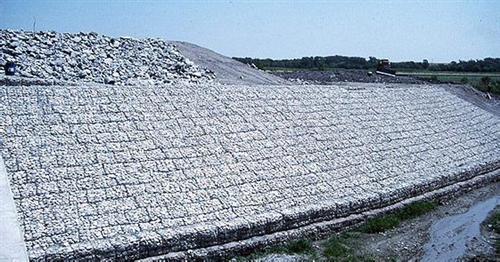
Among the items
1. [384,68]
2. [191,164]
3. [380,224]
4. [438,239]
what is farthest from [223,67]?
[384,68]

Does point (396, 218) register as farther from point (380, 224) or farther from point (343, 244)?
point (343, 244)

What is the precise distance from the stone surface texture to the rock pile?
2139mm

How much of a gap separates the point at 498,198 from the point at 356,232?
6450 mm

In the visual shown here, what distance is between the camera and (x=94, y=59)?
56.7 feet

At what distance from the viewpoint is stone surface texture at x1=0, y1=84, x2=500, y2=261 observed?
29.6 ft

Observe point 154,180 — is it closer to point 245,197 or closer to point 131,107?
point 245,197

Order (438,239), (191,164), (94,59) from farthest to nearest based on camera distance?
(94,59)
(438,239)
(191,164)

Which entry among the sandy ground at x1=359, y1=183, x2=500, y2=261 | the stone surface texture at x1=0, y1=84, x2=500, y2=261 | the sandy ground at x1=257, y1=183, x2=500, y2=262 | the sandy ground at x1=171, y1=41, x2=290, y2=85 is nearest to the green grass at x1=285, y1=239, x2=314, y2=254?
the sandy ground at x1=257, y1=183, x2=500, y2=262

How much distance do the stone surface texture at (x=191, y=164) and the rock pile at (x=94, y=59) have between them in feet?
7.02

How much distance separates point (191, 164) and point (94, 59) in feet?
24.9

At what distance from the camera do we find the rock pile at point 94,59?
50.5 ft

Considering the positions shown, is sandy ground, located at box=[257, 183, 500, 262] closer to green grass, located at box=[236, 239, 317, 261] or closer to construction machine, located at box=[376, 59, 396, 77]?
green grass, located at box=[236, 239, 317, 261]

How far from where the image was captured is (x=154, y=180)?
34.4 feet

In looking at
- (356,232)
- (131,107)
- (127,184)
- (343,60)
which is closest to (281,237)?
(356,232)
